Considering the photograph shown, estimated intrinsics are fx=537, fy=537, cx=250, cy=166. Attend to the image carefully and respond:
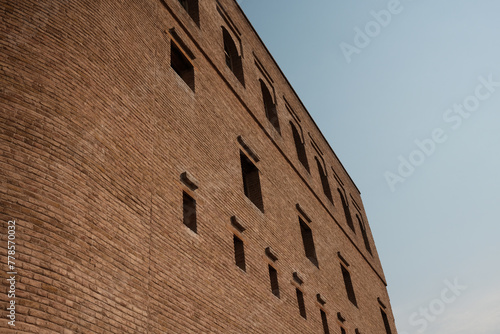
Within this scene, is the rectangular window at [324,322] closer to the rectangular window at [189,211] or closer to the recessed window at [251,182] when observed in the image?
the recessed window at [251,182]

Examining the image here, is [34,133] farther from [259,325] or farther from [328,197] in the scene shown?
[328,197]

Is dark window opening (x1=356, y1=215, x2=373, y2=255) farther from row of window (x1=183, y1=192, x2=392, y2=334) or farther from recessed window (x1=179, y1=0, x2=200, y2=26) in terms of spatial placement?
recessed window (x1=179, y1=0, x2=200, y2=26)

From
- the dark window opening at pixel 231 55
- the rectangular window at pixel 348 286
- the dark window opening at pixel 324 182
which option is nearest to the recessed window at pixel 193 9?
the dark window opening at pixel 231 55

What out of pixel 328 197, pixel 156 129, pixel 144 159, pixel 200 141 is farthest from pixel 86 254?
pixel 328 197

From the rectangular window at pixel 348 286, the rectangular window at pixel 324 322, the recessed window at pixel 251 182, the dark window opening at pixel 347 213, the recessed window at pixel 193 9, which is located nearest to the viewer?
the recessed window at pixel 251 182

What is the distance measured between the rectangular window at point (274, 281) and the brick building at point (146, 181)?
32 mm

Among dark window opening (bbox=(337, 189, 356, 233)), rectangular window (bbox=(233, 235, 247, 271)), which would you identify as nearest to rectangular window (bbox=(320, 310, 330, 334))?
rectangular window (bbox=(233, 235, 247, 271))

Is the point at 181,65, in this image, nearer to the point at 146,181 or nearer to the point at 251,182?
the point at 251,182

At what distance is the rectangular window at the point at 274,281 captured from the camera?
11.0 metres

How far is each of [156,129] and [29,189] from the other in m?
3.03

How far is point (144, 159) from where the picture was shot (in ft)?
26.5

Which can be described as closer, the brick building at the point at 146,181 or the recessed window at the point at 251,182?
the brick building at the point at 146,181

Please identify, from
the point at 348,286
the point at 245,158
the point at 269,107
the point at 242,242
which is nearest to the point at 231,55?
the point at 269,107

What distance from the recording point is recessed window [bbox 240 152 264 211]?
12.2 m
